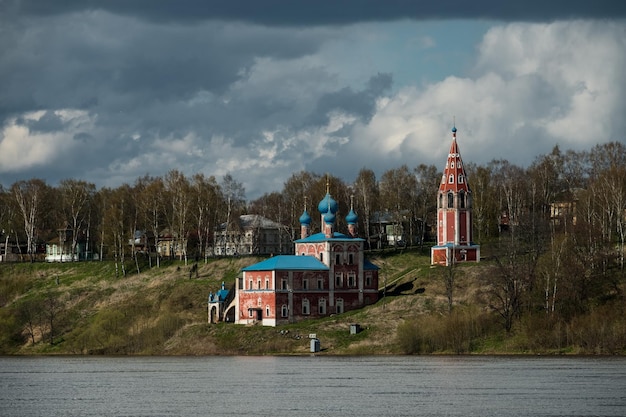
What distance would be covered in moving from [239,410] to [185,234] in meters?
88.8

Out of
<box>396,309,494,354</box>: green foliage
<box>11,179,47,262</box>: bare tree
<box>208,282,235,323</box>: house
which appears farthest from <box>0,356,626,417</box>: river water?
<box>11,179,47,262</box>: bare tree

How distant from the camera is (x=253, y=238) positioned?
162750mm

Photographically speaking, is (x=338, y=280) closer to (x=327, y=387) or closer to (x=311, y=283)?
(x=311, y=283)

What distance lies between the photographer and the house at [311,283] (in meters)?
121

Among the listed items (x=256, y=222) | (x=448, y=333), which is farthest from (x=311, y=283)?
(x=256, y=222)

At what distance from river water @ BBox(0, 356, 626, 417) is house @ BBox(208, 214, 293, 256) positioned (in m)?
59.7

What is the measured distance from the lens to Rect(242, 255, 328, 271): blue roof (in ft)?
400

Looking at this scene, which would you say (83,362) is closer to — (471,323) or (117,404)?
(471,323)

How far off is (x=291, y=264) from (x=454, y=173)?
Answer: 1847 cm

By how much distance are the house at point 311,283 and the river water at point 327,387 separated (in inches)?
741

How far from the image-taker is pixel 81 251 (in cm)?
16912

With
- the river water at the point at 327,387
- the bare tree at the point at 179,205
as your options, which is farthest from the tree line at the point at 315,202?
the river water at the point at 327,387

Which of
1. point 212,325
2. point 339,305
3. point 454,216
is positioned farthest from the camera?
point 454,216

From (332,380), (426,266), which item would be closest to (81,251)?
(426,266)
